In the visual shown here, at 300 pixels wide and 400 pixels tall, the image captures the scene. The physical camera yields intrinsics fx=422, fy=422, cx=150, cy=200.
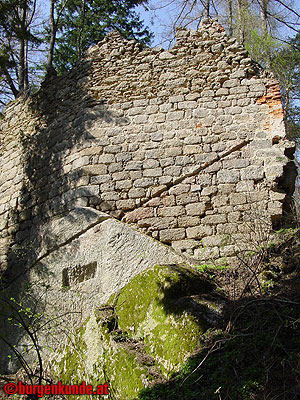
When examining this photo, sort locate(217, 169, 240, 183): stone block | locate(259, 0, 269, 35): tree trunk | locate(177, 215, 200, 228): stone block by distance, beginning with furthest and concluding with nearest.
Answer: locate(259, 0, 269, 35): tree trunk
locate(217, 169, 240, 183): stone block
locate(177, 215, 200, 228): stone block

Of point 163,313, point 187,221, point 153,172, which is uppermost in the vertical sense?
point 153,172

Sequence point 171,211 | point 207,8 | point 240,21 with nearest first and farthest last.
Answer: point 171,211
point 207,8
point 240,21

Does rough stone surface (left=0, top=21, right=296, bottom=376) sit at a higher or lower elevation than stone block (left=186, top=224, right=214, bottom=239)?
higher

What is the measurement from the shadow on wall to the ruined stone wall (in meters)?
0.02

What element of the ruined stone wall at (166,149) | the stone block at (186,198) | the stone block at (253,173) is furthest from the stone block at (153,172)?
the stone block at (253,173)

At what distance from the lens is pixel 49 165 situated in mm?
6621

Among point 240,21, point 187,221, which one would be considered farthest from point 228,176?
point 240,21

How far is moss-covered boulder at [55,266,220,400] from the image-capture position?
11.9 ft

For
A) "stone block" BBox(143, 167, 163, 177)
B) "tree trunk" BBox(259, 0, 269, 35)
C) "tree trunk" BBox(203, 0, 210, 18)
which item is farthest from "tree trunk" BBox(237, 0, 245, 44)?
"stone block" BBox(143, 167, 163, 177)

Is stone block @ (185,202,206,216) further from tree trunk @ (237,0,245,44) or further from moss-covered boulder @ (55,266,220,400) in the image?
tree trunk @ (237,0,245,44)

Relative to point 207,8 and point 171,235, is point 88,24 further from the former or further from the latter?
point 171,235

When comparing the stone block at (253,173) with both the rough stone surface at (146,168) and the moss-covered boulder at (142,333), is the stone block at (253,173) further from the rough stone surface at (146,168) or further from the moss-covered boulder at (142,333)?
the moss-covered boulder at (142,333)

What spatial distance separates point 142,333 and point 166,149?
2.72 m

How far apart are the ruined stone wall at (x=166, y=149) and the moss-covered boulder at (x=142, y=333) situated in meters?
1.06
